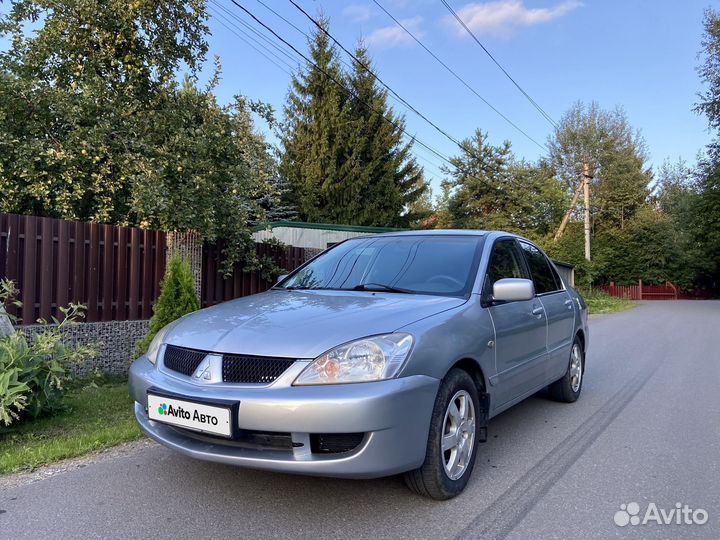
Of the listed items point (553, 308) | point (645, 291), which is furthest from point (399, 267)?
point (645, 291)

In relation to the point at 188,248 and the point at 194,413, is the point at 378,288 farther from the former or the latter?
the point at 188,248

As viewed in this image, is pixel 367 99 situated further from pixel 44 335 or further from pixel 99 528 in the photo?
pixel 99 528

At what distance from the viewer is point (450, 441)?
10.2 feet

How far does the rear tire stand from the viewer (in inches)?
215

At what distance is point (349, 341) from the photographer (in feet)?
9.14

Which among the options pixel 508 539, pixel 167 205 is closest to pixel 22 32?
pixel 167 205

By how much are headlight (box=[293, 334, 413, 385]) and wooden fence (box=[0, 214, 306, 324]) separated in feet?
17.7

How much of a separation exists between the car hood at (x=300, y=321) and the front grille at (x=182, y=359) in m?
0.04

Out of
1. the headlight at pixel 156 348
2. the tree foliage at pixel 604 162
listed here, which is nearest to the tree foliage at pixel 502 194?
the tree foliage at pixel 604 162

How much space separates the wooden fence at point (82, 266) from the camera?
22.1ft

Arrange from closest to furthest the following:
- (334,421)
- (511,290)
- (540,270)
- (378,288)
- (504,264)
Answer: (334,421)
(511,290)
(378,288)
(504,264)
(540,270)

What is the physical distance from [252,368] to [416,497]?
4.14ft

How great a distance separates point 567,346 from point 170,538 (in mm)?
3967

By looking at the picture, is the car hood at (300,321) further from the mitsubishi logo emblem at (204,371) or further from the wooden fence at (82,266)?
the wooden fence at (82,266)
